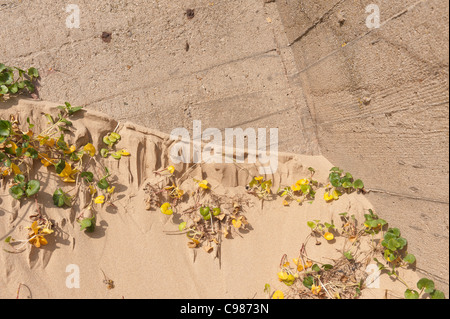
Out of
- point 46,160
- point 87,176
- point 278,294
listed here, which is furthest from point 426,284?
point 46,160

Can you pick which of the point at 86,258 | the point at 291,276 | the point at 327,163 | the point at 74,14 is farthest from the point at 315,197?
the point at 74,14

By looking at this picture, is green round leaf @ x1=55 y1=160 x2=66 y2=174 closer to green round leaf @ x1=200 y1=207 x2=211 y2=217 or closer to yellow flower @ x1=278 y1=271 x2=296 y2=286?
green round leaf @ x1=200 y1=207 x2=211 y2=217

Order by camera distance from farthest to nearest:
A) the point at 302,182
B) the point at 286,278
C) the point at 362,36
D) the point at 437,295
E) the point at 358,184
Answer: the point at 302,182 < the point at 358,184 < the point at 286,278 < the point at 362,36 < the point at 437,295

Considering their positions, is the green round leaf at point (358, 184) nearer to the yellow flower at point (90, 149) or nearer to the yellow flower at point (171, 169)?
the yellow flower at point (171, 169)

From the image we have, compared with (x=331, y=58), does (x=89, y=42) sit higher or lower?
higher

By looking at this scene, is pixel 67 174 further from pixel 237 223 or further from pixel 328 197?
pixel 328 197

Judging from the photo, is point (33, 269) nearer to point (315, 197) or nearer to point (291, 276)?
point (291, 276)

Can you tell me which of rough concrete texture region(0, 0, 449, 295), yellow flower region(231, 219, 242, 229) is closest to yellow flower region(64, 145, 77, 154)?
rough concrete texture region(0, 0, 449, 295)
